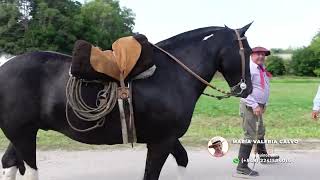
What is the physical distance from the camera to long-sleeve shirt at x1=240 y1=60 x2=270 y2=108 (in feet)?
20.5

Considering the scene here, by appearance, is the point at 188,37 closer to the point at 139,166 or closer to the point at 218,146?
the point at 139,166

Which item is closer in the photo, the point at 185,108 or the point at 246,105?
the point at 185,108

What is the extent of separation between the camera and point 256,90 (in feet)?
21.0

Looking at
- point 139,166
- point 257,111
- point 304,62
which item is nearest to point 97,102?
point 139,166

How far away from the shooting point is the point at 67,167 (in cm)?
653

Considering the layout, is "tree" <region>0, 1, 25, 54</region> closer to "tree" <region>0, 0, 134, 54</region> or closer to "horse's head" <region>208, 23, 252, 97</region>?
"tree" <region>0, 0, 134, 54</region>

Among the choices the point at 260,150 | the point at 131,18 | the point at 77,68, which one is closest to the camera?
the point at 77,68

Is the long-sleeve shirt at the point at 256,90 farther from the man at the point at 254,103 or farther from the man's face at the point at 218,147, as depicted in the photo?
the man's face at the point at 218,147

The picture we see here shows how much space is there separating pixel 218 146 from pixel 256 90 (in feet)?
3.85

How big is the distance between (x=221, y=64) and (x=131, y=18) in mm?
108651

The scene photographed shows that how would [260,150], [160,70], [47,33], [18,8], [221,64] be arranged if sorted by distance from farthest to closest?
[18,8] < [47,33] < [260,150] < [221,64] < [160,70]

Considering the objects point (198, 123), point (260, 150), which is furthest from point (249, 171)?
point (198, 123)

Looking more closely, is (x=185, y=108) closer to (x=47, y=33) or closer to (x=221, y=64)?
(x=221, y=64)

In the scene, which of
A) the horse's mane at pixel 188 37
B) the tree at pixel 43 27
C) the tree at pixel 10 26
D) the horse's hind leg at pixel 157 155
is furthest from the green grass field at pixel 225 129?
the tree at pixel 10 26
